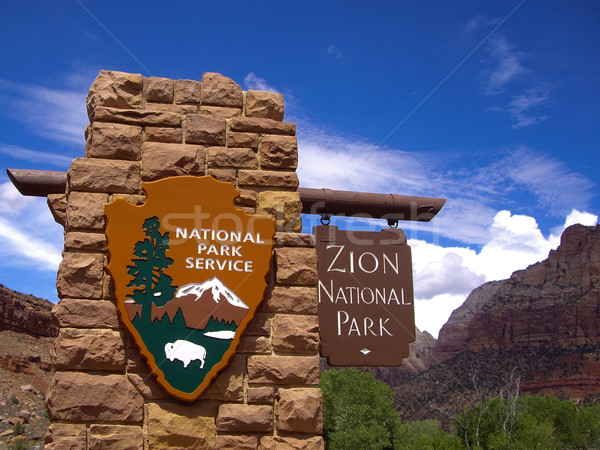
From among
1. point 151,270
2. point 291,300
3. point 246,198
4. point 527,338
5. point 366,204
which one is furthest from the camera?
point 527,338

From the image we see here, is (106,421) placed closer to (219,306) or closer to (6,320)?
(219,306)

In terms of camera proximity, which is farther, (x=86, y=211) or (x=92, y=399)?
(x=86, y=211)

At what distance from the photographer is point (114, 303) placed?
12.1 ft

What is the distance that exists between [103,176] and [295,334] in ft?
5.33

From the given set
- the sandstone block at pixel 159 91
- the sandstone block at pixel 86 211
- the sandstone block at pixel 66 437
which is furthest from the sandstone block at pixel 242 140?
the sandstone block at pixel 66 437

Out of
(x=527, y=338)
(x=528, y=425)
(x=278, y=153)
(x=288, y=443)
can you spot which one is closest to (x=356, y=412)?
(x=528, y=425)

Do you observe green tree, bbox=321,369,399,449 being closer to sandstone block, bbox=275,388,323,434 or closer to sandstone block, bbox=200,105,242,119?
sandstone block, bbox=275,388,323,434

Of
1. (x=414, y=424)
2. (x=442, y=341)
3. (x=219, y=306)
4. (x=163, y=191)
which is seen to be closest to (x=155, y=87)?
(x=163, y=191)

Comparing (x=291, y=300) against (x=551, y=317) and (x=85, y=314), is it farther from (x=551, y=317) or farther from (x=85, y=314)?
(x=551, y=317)

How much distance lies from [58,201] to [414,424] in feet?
157

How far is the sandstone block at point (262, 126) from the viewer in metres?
4.20

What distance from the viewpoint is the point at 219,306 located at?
3.74 m

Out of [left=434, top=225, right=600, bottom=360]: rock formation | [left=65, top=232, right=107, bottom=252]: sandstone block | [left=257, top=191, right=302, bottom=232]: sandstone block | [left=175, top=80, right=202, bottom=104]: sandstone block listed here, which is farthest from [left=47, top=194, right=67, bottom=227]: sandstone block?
[left=434, top=225, right=600, bottom=360]: rock formation

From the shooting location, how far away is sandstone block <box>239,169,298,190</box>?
162 inches
